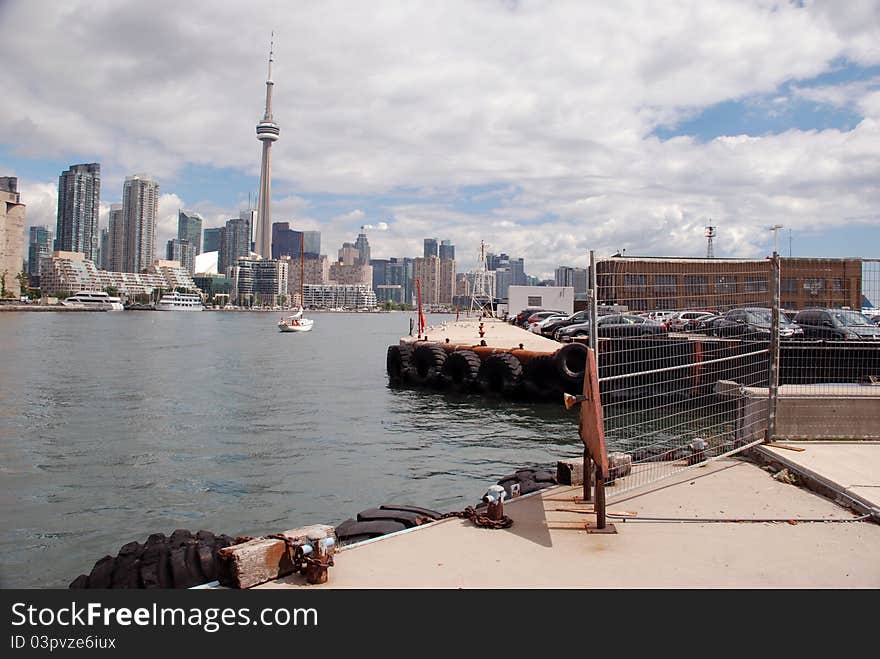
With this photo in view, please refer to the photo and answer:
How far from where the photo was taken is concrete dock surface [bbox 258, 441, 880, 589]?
4.89 m

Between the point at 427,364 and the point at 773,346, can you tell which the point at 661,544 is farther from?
the point at 427,364

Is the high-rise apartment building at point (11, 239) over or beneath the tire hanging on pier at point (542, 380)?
over

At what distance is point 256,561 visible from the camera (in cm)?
481

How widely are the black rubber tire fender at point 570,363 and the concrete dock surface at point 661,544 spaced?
14.4m

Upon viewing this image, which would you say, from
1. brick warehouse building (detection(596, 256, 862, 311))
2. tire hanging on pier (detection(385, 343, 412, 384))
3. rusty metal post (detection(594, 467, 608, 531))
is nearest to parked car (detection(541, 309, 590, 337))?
tire hanging on pier (detection(385, 343, 412, 384))

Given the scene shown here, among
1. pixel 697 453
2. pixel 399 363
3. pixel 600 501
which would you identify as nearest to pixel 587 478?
pixel 600 501

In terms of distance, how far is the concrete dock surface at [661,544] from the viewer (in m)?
4.89

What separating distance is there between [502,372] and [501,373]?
79mm

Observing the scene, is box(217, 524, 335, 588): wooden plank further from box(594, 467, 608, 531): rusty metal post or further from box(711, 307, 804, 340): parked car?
box(711, 307, 804, 340): parked car

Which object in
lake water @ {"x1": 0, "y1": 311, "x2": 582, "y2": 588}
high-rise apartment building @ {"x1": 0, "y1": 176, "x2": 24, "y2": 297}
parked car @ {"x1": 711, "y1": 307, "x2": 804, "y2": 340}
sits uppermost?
high-rise apartment building @ {"x1": 0, "y1": 176, "x2": 24, "y2": 297}

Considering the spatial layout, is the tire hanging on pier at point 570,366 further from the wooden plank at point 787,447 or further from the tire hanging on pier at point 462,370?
the wooden plank at point 787,447

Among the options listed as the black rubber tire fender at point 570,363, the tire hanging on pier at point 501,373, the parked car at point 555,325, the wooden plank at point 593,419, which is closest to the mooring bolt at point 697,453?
the wooden plank at point 593,419

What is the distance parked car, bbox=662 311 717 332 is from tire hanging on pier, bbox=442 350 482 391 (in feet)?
41.8
